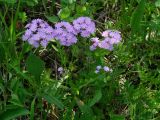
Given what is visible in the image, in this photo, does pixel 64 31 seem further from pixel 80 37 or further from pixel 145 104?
pixel 145 104

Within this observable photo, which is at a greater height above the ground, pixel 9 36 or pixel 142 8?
pixel 142 8

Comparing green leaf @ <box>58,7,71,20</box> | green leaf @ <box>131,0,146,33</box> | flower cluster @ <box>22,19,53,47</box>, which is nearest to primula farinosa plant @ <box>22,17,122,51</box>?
flower cluster @ <box>22,19,53,47</box>

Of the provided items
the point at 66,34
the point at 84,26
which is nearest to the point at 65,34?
the point at 66,34

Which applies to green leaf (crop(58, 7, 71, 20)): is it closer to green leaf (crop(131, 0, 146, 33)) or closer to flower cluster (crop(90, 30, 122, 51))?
flower cluster (crop(90, 30, 122, 51))

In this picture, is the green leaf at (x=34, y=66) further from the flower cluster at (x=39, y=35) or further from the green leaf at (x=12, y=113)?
the green leaf at (x=12, y=113)

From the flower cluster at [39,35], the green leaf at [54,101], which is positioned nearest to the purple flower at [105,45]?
the flower cluster at [39,35]

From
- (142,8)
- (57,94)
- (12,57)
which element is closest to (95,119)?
(57,94)

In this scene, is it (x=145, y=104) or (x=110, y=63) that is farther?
(x=110, y=63)
